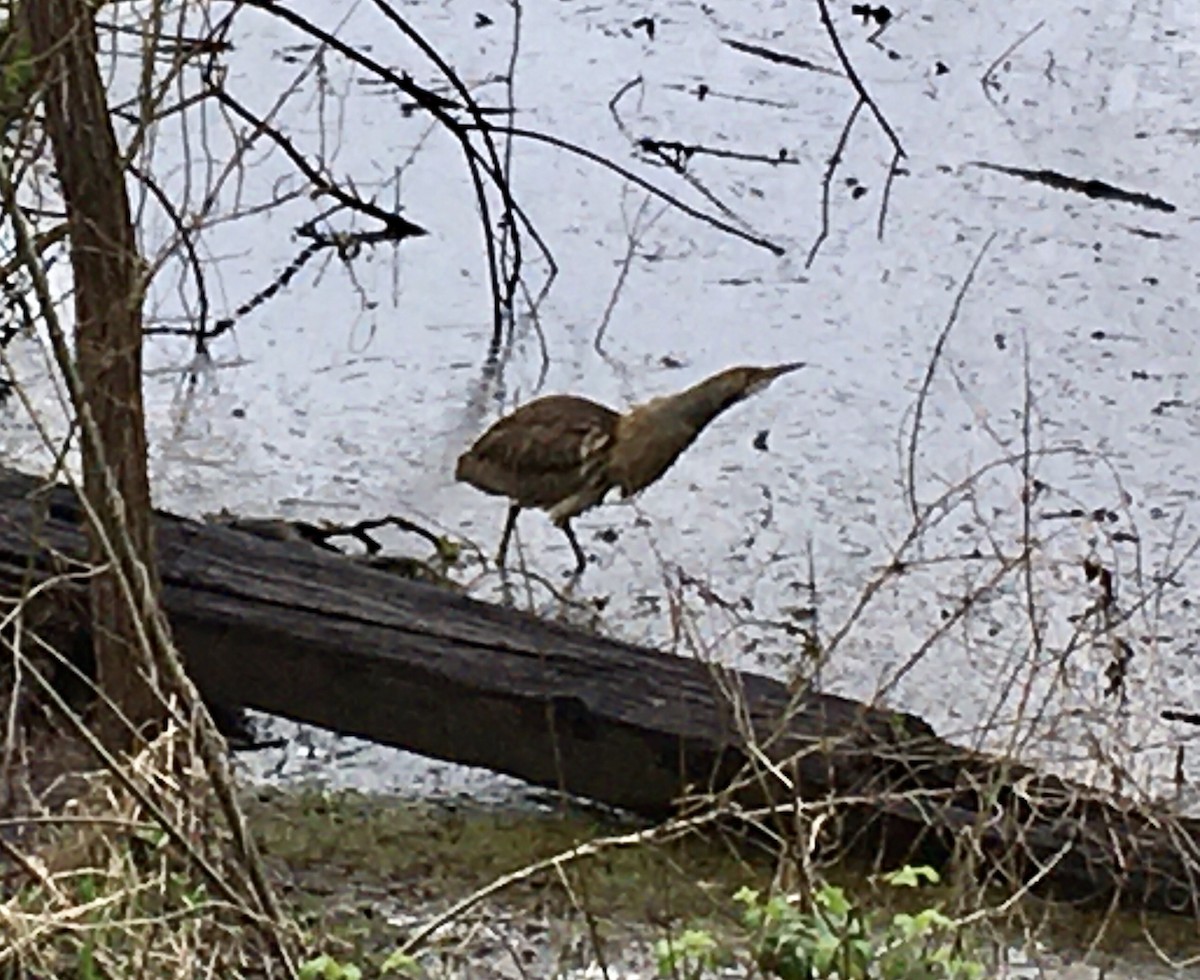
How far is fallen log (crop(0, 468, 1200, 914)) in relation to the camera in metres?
3.50

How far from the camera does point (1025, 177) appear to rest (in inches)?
264

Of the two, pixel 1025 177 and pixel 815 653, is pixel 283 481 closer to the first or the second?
pixel 815 653

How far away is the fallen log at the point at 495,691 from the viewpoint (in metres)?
3.50

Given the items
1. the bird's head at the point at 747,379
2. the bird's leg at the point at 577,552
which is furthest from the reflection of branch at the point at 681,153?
the bird's leg at the point at 577,552

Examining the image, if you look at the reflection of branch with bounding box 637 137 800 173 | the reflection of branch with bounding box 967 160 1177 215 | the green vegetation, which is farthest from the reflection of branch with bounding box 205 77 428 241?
the green vegetation

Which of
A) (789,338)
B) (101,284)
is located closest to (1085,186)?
(789,338)

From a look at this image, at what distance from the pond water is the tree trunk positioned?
78 centimetres

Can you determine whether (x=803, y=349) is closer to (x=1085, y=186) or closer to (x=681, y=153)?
(x=681, y=153)

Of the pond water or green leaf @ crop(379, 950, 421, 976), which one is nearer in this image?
green leaf @ crop(379, 950, 421, 976)

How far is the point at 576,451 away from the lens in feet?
14.4

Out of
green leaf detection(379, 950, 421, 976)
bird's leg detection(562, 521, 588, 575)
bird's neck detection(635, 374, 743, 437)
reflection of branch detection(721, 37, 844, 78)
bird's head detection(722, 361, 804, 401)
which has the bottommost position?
green leaf detection(379, 950, 421, 976)

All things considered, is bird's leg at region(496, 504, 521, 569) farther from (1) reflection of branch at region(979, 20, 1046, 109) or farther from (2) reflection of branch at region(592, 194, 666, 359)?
(1) reflection of branch at region(979, 20, 1046, 109)

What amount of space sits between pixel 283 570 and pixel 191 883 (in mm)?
1022

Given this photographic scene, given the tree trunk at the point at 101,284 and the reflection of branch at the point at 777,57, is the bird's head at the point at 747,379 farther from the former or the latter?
the reflection of branch at the point at 777,57
